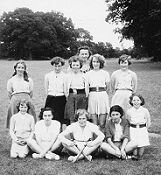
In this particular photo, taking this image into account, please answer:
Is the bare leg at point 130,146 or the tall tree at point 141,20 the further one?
the tall tree at point 141,20

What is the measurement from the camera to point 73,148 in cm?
632

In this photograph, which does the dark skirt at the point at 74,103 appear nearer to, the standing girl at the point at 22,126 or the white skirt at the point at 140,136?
the standing girl at the point at 22,126

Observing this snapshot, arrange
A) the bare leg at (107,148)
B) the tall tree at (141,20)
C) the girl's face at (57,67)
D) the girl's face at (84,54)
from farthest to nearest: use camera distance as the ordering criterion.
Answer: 1. the tall tree at (141,20)
2. the girl's face at (84,54)
3. the girl's face at (57,67)
4. the bare leg at (107,148)

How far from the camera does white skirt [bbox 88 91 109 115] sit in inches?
279

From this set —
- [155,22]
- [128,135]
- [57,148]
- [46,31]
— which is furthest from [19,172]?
[46,31]

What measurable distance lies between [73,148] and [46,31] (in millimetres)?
63223

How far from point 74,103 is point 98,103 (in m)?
0.49

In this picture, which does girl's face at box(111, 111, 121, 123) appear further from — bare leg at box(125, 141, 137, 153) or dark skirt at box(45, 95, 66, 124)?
dark skirt at box(45, 95, 66, 124)

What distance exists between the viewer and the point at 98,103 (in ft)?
23.2

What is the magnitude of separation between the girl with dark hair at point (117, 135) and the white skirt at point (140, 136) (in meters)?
0.14

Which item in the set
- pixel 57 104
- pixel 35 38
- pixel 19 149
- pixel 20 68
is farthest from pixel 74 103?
pixel 35 38

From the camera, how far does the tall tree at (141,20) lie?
28812 mm

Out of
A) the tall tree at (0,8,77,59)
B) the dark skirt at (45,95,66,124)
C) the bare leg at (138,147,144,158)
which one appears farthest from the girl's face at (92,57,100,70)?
the tall tree at (0,8,77,59)

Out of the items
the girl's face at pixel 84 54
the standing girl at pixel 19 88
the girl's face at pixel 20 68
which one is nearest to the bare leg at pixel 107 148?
the standing girl at pixel 19 88
